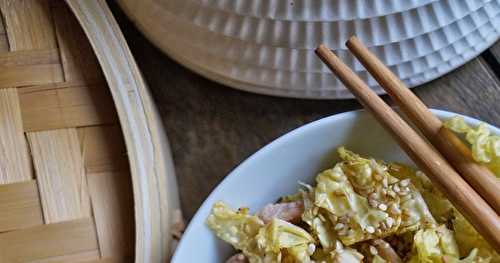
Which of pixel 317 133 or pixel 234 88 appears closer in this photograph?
pixel 317 133

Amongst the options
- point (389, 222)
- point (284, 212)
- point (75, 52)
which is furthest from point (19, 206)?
point (389, 222)

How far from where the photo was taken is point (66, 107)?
29.7 inches

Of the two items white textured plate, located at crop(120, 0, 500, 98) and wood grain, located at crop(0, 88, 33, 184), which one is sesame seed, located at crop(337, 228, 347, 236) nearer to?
white textured plate, located at crop(120, 0, 500, 98)

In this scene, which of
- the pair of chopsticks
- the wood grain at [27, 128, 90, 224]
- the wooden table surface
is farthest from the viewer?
the wooden table surface

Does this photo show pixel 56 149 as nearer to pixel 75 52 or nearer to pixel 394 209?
pixel 75 52

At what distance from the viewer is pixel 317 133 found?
75 centimetres

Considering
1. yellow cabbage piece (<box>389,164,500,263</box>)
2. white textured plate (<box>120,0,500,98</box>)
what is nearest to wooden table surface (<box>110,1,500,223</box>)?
white textured plate (<box>120,0,500,98</box>)

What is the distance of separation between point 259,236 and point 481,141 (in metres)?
0.23

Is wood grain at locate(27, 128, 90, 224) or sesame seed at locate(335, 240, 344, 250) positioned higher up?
wood grain at locate(27, 128, 90, 224)

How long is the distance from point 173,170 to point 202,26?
200 millimetres

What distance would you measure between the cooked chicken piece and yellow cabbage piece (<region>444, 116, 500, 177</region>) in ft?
0.58

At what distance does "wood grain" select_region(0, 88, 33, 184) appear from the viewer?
2.42 ft

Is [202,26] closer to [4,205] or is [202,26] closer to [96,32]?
[96,32]

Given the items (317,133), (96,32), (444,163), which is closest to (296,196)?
(317,133)
